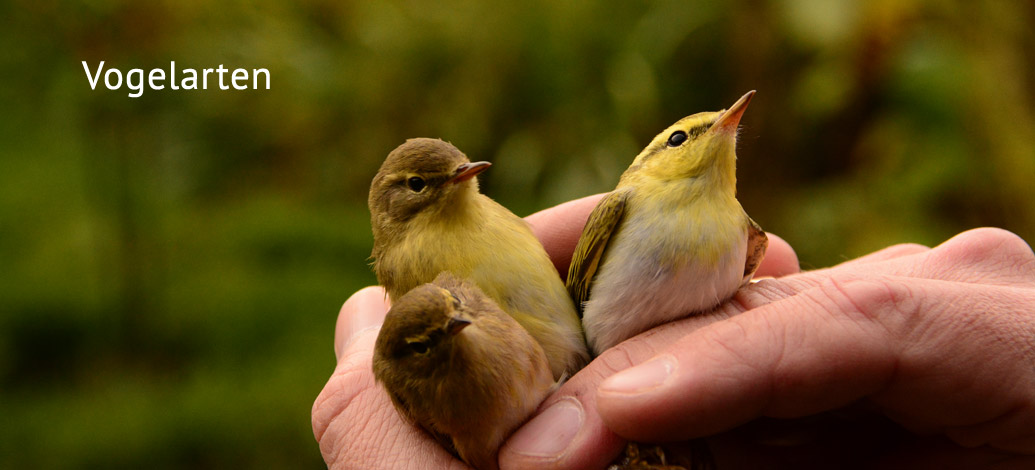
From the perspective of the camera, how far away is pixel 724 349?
1.19m

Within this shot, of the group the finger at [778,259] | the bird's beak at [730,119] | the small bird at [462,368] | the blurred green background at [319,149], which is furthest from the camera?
the blurred green background at [319,149]

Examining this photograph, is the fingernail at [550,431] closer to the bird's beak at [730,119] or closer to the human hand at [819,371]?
the human hand at [819,371]

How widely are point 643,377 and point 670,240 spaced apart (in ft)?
0.94

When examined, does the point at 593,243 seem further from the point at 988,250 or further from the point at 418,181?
the point at 988,250

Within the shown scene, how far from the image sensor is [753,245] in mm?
1530

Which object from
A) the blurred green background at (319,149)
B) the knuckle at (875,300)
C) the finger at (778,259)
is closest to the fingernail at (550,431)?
the knuckle at (875,300)

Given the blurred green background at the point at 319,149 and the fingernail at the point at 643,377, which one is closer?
the fingernail at the point at 643,377

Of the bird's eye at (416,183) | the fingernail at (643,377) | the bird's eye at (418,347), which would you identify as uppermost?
the bird's eye at (416,183)

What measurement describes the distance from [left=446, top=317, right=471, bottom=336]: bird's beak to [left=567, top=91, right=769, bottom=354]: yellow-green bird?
32 cm

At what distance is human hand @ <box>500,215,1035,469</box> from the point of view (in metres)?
1.18

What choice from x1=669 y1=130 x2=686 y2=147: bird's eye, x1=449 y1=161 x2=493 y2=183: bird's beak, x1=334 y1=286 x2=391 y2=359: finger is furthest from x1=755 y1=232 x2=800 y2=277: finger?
x1=334 y1=286 x2=391 y2=359: finger

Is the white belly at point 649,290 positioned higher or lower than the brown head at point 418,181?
lower

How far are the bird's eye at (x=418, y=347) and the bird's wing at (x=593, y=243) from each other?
36cm

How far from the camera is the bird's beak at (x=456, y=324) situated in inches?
48.6
